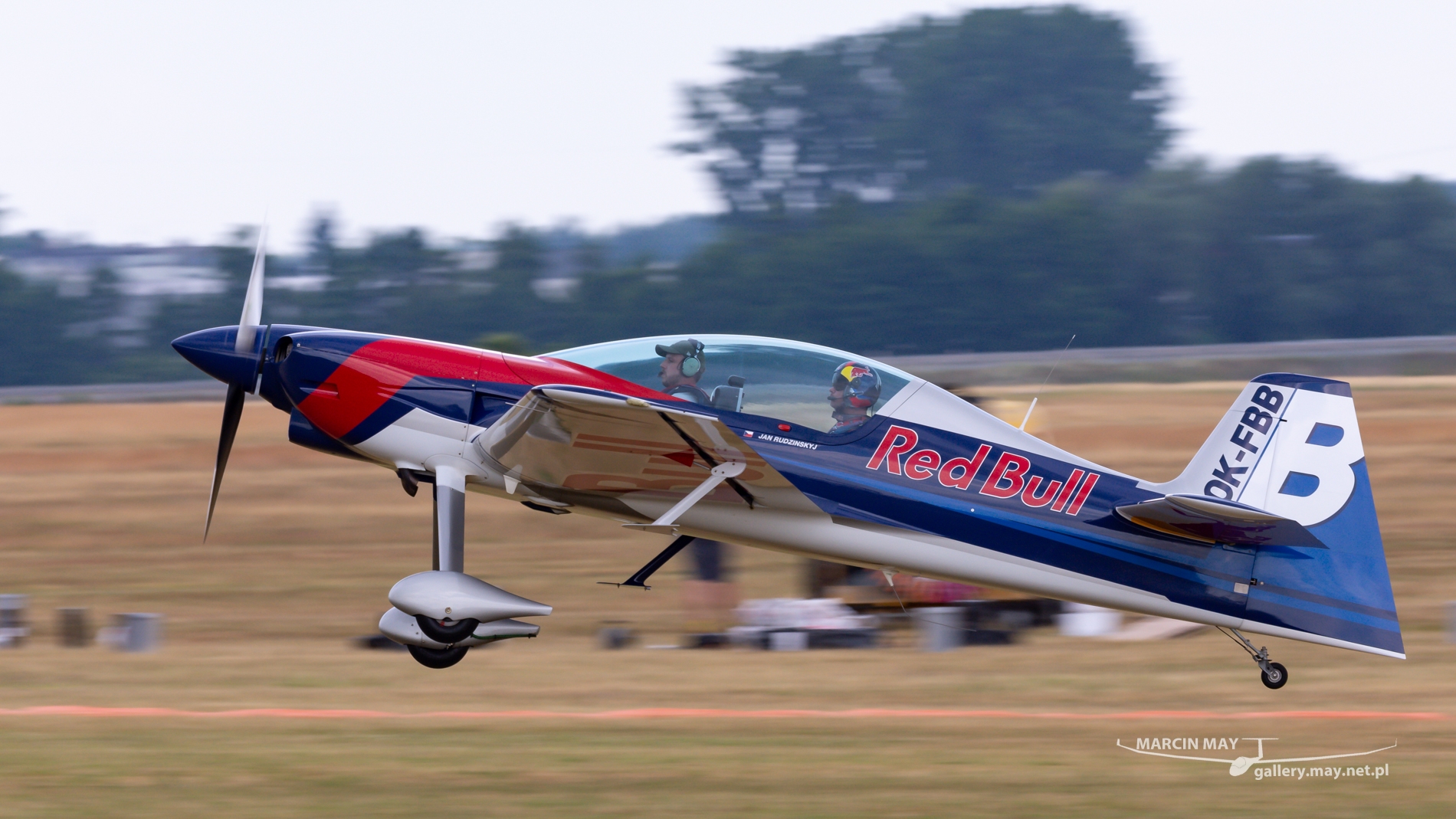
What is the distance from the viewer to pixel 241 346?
8.68m

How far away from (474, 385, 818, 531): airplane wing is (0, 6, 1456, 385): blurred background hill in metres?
34.7

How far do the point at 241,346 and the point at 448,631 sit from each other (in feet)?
6.80

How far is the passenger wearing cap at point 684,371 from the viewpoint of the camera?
8320mm

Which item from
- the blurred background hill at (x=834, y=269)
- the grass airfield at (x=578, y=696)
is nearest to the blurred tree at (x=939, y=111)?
the blurred background hill at (x=834, y=269)

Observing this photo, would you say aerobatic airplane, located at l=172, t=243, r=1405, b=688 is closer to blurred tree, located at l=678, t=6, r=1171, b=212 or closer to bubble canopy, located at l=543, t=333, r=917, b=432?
bubble canopy, located at l=543, t=333, r=917, b=432

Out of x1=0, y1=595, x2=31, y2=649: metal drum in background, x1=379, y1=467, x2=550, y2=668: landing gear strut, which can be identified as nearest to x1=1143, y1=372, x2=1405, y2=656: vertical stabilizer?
x1=379, y1=467, x2=550, y2=668: landing gear strut

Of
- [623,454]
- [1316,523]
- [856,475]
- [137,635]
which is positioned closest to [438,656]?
[623,454]

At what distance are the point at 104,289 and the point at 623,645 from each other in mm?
39062

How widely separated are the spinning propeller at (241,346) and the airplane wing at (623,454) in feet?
5.03

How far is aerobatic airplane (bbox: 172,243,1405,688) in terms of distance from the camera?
8375mm

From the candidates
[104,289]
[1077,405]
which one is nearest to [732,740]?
[1077,405]

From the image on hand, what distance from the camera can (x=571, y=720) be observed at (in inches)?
378

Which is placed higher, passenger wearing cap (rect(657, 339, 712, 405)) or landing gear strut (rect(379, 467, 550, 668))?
passenger wearing cap (rect(657, 339, 712, 405))

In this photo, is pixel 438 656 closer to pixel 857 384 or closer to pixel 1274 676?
pixel 857 384
